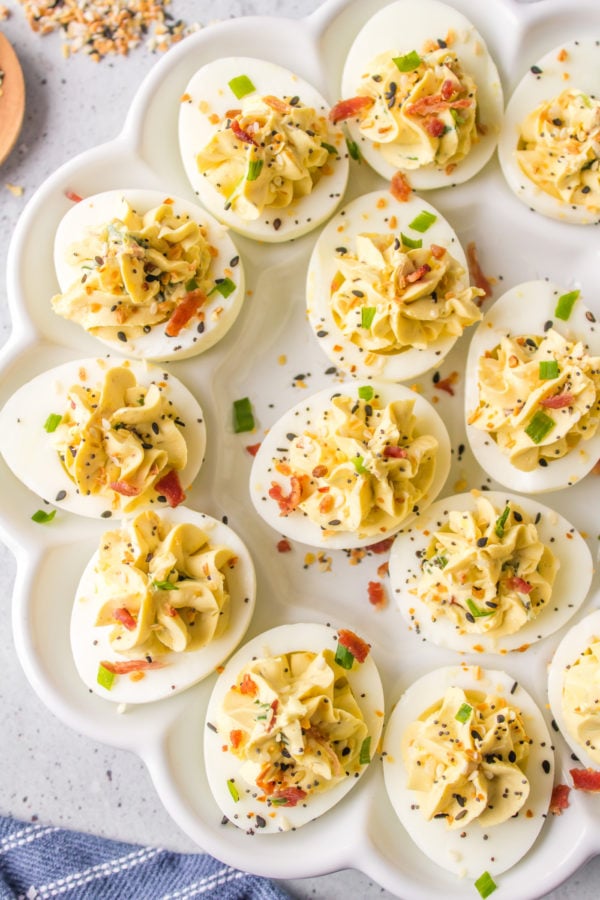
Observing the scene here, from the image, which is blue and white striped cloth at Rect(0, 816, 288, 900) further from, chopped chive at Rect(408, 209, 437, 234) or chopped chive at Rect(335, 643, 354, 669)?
chopped chive at Rect(408, 209, 437, 234)

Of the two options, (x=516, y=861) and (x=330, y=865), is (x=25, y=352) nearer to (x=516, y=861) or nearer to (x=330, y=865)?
(x=330, y=865)

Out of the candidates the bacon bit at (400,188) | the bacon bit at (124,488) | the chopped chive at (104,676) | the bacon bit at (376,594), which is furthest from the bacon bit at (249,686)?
the bacon bit at (400,188)

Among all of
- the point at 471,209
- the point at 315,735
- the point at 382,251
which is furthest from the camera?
the point at 471,209

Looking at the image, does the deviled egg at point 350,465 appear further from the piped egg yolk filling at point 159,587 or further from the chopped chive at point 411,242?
the chopped chive at point 411,242

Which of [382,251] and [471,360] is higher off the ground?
[382,251]

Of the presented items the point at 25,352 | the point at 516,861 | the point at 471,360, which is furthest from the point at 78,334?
the point at 516,861

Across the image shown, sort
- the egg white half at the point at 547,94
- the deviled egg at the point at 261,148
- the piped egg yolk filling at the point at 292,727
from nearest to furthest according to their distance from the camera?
the piped egg yolk filling at the point at 292,727 → the deviled egg at the point at 261,148 → the egg white half at the point at 547,94

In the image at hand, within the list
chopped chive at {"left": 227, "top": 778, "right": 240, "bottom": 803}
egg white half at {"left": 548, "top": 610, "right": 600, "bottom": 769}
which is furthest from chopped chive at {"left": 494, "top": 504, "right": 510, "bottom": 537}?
chopped chive at {"left": 227, "top": 778, "right": 240, "bottom": 803}
